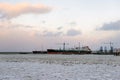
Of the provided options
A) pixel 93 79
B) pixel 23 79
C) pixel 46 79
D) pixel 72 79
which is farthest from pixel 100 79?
pixel 23 79

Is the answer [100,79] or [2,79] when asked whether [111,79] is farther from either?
[2,79]

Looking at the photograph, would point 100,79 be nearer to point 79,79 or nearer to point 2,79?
point 79,79

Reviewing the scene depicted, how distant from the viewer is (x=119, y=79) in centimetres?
4266

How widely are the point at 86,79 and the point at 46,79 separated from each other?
17.5 feet

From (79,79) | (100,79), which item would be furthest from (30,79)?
(100,79)

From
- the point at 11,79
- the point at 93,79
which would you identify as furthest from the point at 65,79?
the point at 11,79

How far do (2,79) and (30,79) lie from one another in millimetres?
3694

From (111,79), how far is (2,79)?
14229 millimetres

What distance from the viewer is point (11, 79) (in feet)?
137

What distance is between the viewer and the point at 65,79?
4303 cm

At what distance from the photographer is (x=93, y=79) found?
42750mm

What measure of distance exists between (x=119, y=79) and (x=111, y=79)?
1.09 metres

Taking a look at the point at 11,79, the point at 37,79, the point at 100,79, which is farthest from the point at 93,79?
the point at 11,79

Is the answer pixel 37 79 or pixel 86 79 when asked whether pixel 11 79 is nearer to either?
pixel 37 79
